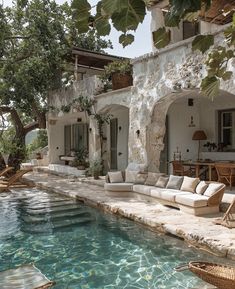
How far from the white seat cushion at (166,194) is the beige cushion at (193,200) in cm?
30

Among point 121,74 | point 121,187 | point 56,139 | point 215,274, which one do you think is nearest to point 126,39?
point 215,274

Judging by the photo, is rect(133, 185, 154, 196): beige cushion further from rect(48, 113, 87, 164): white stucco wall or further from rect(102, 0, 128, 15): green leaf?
rect(48, 113, 87, 164): white stucco wall

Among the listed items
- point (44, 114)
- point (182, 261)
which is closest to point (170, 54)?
point (182, 261)

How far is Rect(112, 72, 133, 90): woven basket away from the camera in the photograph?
14.0m

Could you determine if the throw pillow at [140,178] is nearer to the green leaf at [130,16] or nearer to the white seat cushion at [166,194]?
the white seat cushion at [166,194]

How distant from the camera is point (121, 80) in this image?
14078 mm

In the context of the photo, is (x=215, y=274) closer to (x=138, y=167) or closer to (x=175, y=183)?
(x=175, y=183)

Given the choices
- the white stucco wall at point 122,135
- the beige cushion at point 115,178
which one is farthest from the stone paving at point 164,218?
the white stucco wall at point 122,135

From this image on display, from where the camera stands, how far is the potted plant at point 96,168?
1502cm

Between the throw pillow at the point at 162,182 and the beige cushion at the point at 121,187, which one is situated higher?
the throw pillow at the point at 162,182

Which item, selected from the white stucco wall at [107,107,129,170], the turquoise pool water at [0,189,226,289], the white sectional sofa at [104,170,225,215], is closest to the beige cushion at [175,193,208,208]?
the white sectional sofa at [104,170,225,215]

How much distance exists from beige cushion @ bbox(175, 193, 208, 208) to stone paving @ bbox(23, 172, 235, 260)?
0.29 metres

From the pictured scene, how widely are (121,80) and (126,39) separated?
1247cm

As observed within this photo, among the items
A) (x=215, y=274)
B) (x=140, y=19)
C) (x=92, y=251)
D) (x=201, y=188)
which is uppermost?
(x=140, y=19)
